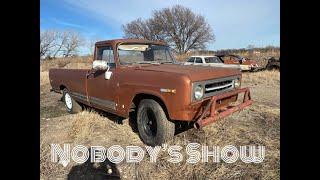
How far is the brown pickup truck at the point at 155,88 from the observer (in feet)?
13.5

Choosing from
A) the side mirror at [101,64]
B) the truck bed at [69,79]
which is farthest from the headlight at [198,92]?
the truck bed at [69,79]

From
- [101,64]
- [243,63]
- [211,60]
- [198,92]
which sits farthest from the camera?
[243,63]

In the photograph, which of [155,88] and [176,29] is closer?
[155,88]

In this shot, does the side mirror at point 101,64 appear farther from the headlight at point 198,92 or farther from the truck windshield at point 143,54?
the headlight at point 198,92

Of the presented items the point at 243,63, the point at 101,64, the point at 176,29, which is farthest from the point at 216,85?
the point at 176,29

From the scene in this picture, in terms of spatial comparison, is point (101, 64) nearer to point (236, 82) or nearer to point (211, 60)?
point (236, 82)

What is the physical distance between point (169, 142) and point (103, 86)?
182 cm

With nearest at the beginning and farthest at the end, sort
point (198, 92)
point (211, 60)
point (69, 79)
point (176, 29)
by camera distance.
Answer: point (198, 92) → point (69, 79) → point (211, 60) → point (176, 29)

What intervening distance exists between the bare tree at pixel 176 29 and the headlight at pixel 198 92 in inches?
1352

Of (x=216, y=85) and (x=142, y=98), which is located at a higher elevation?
(x=216, y=85)

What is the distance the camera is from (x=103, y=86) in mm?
5605
